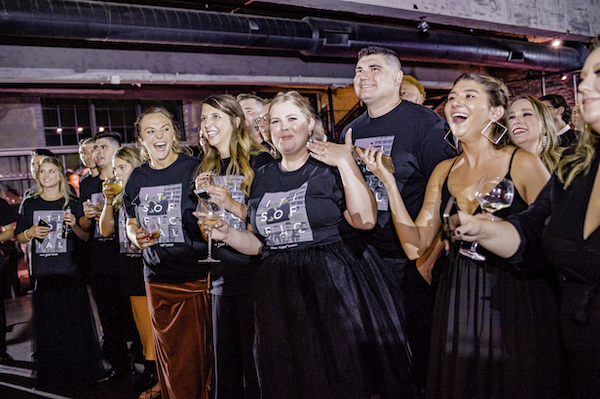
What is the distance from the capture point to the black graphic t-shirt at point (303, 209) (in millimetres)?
1971

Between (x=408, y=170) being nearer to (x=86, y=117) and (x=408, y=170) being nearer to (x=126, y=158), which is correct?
(x=126, y=158)

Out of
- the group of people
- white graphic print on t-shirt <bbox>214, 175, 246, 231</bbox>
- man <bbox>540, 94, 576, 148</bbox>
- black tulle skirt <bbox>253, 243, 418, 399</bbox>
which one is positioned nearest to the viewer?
the group of people

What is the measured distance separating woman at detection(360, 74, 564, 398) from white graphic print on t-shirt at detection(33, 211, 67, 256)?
9.31ft

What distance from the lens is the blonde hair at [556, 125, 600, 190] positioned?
4.25 feet

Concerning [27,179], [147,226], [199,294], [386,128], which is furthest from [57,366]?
[27,179]

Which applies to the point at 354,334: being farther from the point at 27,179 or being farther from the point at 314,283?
the point at 27,179

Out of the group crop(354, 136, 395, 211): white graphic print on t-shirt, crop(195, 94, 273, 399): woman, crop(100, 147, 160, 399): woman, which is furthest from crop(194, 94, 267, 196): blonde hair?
crop(100, 147, 160, 399): woman

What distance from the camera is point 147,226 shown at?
7.93ft

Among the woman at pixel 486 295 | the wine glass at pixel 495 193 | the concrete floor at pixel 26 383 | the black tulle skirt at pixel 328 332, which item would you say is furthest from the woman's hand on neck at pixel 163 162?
the wine glass at pixel 495 193

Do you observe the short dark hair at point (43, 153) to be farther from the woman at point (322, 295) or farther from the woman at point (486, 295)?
the woman at point (486, 295)

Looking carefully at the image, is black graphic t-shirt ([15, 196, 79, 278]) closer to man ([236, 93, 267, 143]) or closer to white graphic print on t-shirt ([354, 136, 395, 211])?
man ([236, 93, 267, 143])

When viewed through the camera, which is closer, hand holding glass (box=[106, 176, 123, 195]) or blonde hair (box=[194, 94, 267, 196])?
blonde hair (box=[194, 94, 267, 196])

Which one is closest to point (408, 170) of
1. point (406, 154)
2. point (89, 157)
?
point (406, 154)

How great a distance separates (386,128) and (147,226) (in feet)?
4.67
